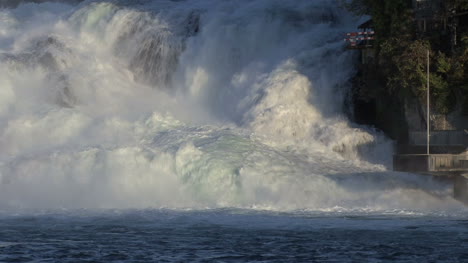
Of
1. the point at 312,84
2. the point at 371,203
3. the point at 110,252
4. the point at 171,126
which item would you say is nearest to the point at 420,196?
the point at 371,203

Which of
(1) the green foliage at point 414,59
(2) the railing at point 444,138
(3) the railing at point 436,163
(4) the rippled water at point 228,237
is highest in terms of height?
(1) the green foliage at point 414,59

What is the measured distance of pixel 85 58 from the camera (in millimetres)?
53844

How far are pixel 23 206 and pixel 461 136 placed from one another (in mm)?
16202

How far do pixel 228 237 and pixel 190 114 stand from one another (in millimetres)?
19206

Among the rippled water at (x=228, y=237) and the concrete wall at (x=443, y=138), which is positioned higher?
the concrete wall at (x=443, y=138)

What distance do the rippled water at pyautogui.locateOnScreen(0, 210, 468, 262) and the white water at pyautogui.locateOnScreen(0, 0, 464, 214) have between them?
295 cm

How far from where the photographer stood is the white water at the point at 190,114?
131 feet

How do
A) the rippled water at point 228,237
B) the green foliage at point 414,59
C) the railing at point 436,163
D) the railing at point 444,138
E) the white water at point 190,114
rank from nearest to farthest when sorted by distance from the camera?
the rippled water at point 228,237 < the railing at point 436,163 < the white water at point 190,114 < the railing at point 444,138 < the green foliage at point 414,59

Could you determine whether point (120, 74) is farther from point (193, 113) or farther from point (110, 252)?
point (110, 252)

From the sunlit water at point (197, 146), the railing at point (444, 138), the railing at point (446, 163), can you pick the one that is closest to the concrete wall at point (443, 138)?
the railing at point (444, 138)

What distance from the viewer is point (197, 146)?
4288 centimetres

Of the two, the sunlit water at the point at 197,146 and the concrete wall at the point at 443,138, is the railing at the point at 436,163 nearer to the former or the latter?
the sunlit water at the point at 197,146

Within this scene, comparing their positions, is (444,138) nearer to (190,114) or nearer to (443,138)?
(443,138)

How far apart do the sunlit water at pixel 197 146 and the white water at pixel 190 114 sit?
75 millimetres
